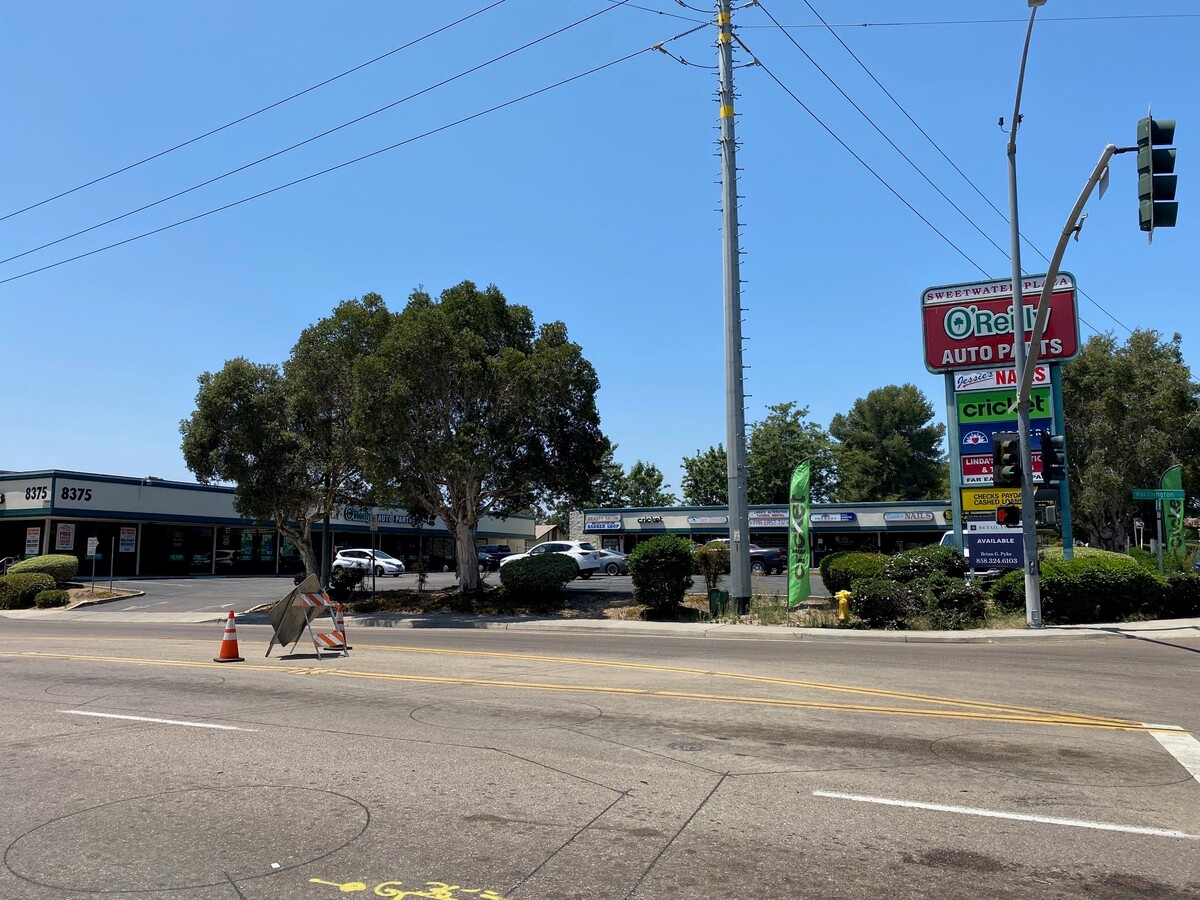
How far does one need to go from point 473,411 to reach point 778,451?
150 ft

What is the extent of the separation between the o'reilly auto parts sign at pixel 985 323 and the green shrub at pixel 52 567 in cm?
3323

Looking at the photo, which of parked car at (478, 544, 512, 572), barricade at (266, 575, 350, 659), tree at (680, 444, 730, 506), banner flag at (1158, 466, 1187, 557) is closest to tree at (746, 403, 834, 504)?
tree at (680, 444, 730, 506)

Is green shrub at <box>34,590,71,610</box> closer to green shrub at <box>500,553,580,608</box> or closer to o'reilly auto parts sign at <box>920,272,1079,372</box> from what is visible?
green shrub at <box>500,553,580,608</box>

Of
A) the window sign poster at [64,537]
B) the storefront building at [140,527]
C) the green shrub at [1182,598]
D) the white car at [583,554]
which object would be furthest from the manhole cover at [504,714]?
the window sign poster at [64,537]

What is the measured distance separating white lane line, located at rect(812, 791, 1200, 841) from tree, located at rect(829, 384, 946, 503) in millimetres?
74037

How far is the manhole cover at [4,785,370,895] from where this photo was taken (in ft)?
15.0

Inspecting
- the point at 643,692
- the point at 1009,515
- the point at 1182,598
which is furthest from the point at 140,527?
the point at 1182,598

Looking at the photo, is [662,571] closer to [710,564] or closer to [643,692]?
[710,564]

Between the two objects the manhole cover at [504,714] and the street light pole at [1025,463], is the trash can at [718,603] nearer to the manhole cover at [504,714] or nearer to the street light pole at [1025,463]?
the street light pole at [1025,463]

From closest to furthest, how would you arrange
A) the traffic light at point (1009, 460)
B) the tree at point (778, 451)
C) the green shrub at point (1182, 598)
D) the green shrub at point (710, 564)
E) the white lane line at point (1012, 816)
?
1. the white lane line at point (1012, 816)
2. the traffic light at point (1009, 460)
3. the green shrub at point (1182, 598)
4. the green shrub at point (710, 564)
5. the tree at point (778, 451)

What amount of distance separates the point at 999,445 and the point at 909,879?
50.0ft

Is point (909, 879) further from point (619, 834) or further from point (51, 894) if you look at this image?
point (51, 894)

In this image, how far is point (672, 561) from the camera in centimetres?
2216

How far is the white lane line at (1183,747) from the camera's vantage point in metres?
6.70
